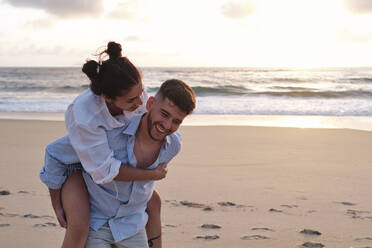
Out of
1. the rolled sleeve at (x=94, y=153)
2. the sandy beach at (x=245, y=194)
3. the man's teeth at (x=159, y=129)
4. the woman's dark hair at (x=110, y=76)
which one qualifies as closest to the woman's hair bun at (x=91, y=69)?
the woman's dark hair at (x=110, y=76)

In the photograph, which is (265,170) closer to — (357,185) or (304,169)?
(304,169)

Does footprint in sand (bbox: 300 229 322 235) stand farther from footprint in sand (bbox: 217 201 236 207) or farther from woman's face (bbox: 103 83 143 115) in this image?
woman's face (bbox: 103 83 143 115)

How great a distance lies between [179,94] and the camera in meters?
2.51

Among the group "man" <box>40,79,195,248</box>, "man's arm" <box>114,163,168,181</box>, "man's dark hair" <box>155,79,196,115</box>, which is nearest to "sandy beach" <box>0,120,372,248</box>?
"man" <box>40,79,195,248</box>

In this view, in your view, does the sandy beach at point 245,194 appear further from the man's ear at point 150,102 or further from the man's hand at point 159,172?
the man's ear at point 150,102

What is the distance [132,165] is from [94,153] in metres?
0.27

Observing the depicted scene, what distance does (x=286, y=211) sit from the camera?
15.2 feet

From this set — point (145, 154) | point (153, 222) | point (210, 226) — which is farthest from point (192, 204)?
point (145, 154)

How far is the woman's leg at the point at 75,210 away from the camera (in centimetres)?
248

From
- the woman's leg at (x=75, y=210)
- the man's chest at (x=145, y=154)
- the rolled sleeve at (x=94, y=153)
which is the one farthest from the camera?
the man's chest at (x=145, y=154)

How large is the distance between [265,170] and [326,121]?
675cm

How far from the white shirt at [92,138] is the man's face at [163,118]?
0.86 feet

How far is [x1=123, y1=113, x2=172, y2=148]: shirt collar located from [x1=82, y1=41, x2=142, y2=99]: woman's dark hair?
0.65 feet

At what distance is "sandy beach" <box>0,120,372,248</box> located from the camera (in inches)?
157
